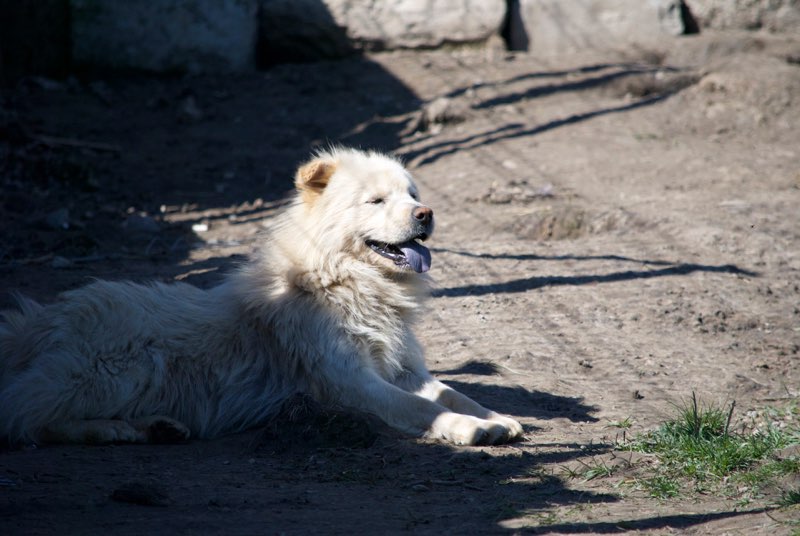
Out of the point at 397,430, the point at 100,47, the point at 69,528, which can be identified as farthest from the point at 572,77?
the point at 69,528

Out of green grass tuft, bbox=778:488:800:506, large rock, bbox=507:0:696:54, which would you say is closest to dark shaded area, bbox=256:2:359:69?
large rock, bbox=507:0:696:54

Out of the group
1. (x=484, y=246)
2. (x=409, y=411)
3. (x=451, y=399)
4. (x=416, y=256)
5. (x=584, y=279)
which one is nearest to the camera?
(x=409, y=411)

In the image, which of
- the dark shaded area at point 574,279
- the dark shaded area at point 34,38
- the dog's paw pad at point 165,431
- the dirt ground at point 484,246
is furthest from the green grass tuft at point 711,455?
the dark shaded area at point 34,38

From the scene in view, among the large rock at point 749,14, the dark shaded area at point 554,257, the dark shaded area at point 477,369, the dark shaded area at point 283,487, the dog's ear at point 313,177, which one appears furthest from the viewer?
the large rock at point 749,14

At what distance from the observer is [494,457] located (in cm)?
428

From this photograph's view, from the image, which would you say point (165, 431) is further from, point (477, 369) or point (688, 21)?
point (688, 21)

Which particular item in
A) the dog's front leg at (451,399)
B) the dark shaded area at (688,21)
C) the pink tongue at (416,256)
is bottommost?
the dog's front leg at (451,399)

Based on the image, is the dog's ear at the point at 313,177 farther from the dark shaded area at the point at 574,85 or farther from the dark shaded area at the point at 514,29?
the dark shaded area at the point at 514,29

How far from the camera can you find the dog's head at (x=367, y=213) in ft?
16.5

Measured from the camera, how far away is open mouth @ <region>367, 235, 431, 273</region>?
5.07 m

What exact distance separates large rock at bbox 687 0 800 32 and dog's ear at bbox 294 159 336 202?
999cm

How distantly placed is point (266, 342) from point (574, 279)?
293cm

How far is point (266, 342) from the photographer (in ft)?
16.2

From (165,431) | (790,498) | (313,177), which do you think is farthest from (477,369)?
(790,498)
